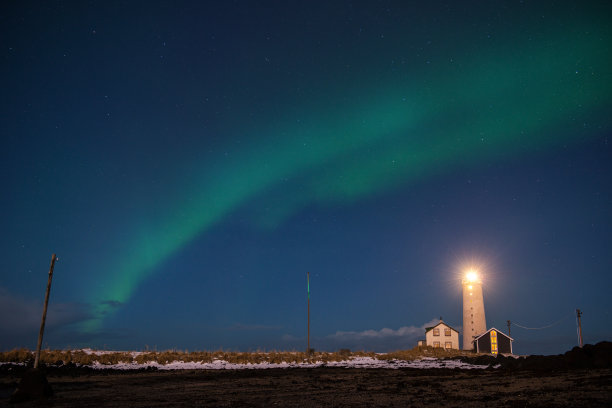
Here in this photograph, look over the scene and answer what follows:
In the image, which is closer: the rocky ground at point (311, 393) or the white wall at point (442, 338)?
the rocky ground at point (311, 393)

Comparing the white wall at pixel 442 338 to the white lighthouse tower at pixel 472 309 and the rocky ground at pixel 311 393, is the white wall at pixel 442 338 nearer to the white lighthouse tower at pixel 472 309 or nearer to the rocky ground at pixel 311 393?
the white lighthouse tower at pixel 472 309

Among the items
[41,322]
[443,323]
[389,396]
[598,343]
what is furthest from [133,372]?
[443,323]

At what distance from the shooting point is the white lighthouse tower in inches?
2625

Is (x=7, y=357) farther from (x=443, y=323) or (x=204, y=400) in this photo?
(x=443, y=323)

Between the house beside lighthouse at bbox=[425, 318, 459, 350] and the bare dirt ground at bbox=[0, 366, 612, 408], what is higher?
the bare dirt ground at bbox=[0, 366, 612, 408]

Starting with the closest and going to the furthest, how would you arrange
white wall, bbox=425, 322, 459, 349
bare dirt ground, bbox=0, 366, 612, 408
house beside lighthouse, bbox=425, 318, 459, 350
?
bare dirt ground, bbox=0, 366, 612, 408
house beside lighthouse, bbox=425, 318, 459, 350
white wall, bbox=425, 322, 459, 349

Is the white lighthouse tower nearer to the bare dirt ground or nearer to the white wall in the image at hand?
the white wall

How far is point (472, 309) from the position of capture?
68875mm

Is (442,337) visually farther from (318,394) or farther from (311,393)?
(318,394)

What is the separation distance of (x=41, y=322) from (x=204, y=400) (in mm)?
8945

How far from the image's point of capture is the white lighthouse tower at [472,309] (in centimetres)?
6669

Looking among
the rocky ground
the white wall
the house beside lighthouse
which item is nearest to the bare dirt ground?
the rocky ground

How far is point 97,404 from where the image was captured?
14.5 m

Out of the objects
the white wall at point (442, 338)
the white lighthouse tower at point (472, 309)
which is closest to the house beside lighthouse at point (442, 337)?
the white wall at point (442, 338)
